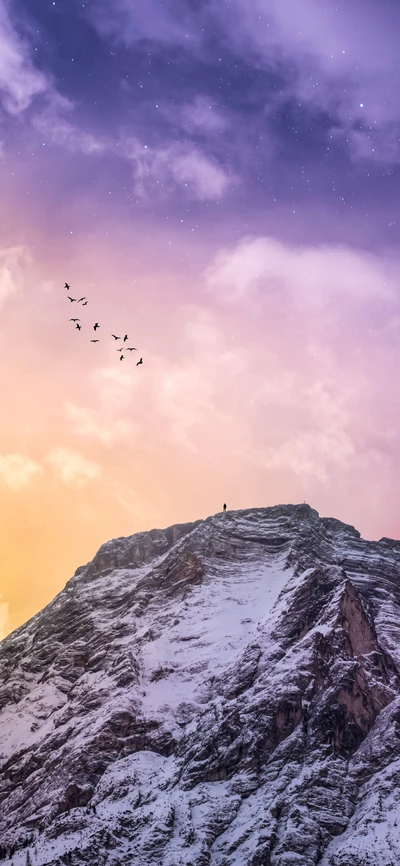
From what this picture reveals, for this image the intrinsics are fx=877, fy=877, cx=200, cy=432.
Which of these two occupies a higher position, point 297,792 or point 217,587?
point 217,587

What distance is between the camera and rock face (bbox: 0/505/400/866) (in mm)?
103562

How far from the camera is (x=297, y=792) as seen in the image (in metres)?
107

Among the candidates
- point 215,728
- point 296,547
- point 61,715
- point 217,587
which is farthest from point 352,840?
point 296,547

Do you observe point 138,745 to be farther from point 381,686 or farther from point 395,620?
point 395,620

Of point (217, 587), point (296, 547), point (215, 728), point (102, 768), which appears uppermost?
point (296, 547)

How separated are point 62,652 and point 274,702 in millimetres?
59634

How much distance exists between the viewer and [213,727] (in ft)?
407

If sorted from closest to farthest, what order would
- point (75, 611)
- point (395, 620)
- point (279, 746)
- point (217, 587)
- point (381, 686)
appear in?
1. point (279, 746)
2. point (381, 686)
3. point (395, 620)
4. point (217, 587)
5. point (75, 611)

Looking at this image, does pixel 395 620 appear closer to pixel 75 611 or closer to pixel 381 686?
pixel 381 686

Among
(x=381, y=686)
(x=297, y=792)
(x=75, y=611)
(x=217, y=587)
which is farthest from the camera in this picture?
(x=75, y=611)

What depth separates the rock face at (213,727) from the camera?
10356 centimetres

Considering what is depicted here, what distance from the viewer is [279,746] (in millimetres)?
117250

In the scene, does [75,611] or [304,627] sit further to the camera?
[75,611]

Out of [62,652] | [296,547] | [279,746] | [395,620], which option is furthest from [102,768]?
[296,547]
